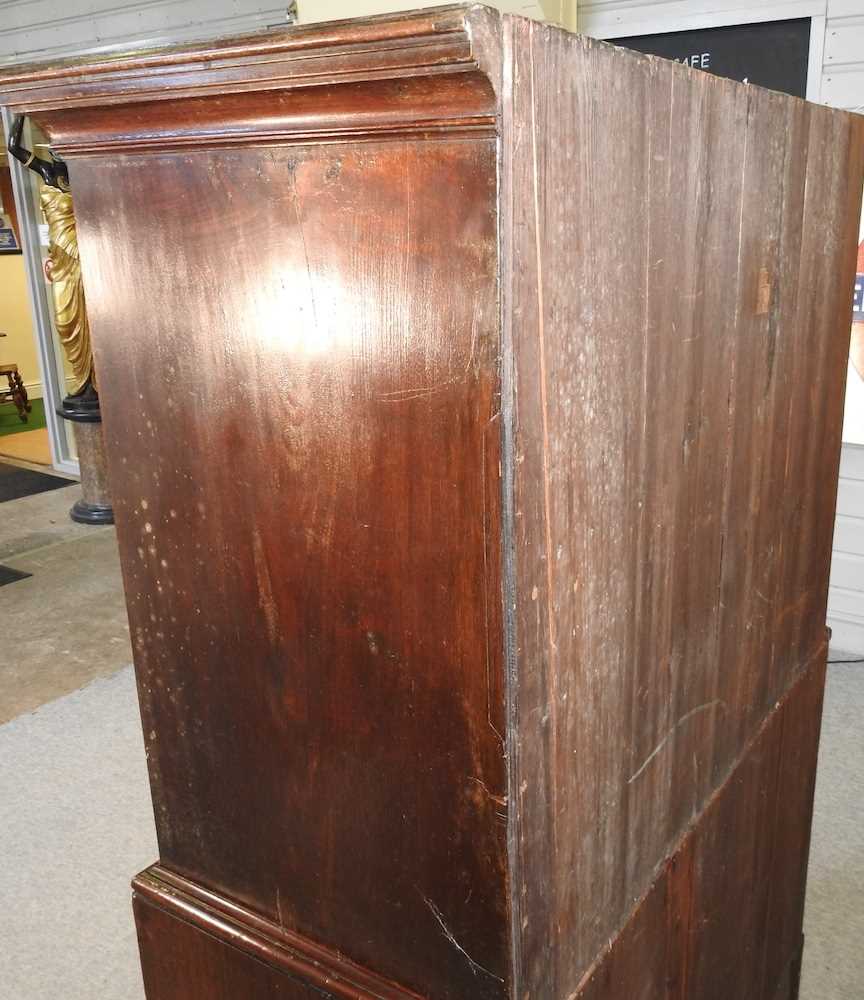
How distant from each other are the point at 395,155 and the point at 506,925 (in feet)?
1.95

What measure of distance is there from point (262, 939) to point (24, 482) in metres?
5.67

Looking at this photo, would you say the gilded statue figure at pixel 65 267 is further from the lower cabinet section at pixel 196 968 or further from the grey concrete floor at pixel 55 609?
the lower cabinet section at pixel 196 968

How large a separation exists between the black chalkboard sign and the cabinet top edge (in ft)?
9.15

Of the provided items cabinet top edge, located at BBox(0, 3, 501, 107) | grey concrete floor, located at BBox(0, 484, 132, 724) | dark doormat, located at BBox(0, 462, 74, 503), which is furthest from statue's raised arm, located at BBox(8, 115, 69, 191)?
cabinet top edge, located at BBox(0, 3, 501, 107)

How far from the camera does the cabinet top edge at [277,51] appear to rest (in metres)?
0.55

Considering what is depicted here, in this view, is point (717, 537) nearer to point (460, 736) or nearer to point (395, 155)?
point (460, 736)

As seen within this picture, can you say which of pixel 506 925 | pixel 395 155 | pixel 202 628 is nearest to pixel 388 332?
pixel 395 155

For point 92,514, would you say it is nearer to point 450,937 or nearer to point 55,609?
point 55,609

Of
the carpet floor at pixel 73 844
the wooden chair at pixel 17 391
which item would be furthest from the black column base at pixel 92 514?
the wooden chair at pixel 17 391

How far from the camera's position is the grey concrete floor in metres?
3.43

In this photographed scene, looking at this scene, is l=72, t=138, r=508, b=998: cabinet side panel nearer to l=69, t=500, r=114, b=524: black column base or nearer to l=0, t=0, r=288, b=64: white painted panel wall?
l=0, t=0, r=288, b=64: white painted panel wall

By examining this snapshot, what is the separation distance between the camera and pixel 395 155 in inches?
25.2

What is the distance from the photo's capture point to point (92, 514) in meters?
5.17

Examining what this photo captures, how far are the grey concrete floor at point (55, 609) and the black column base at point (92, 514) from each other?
0.05 m
